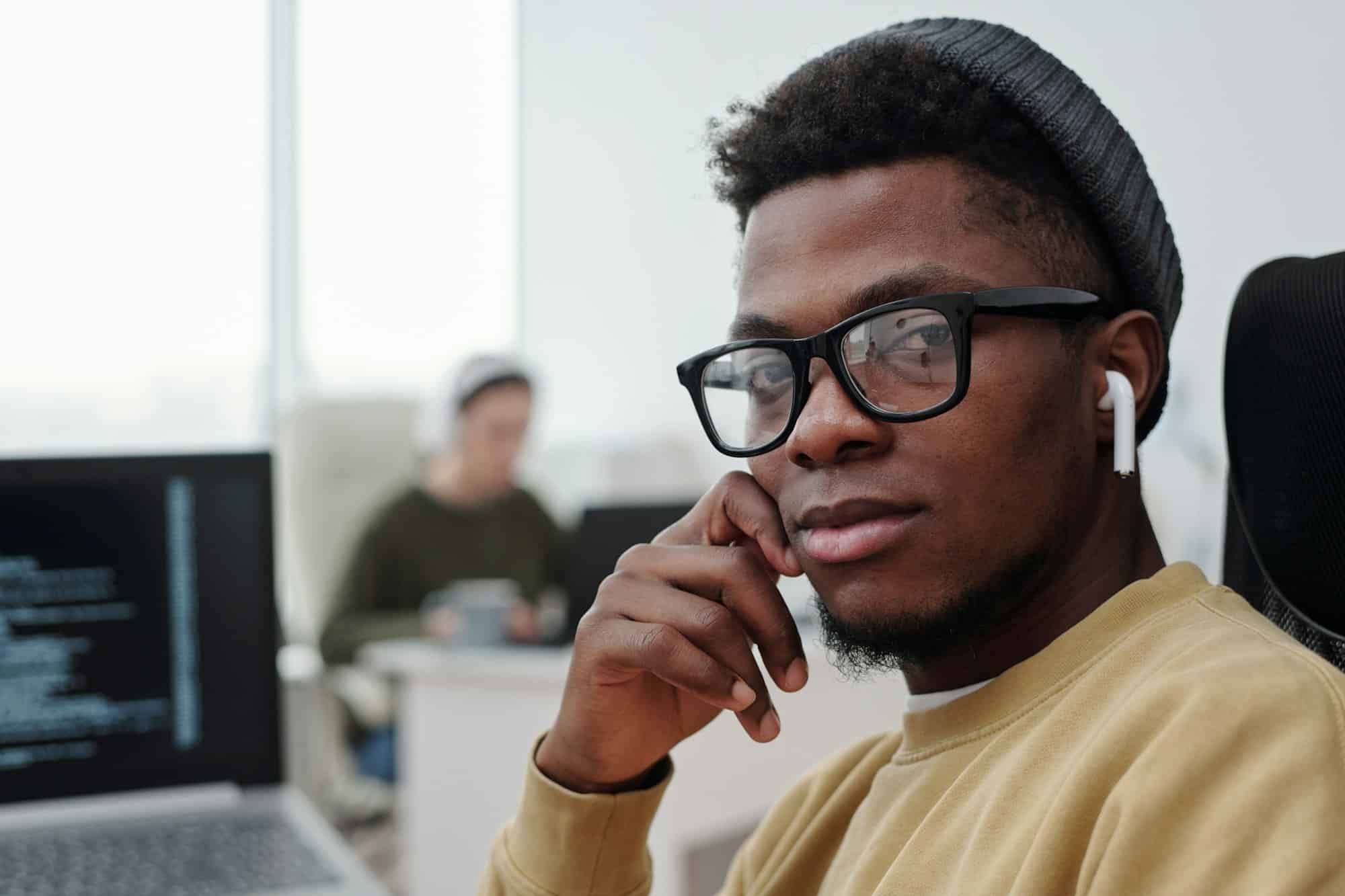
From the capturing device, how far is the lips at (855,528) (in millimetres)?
787

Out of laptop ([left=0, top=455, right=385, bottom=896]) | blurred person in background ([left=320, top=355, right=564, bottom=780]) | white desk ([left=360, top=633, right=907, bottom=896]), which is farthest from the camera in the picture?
blurred person in background ([left=320, top=355, right=564, bottom=780])

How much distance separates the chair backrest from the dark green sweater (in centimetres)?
41

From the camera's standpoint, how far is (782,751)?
202cm

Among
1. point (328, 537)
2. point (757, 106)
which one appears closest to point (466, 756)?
point (757, 106)

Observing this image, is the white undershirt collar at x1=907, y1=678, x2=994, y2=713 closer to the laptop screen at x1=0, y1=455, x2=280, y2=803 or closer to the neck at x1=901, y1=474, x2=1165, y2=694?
the neck at x1=901, y1=474, x2=1165, y2=694

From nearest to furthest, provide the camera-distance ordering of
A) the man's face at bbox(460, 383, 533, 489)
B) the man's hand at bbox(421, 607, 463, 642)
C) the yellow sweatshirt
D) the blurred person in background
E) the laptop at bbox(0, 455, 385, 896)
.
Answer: the yellow sweatshirt < the laptop at bbox(0, 455, 385, 896) < the man's hand at bbox(421, 607, 463, 642) < the blurred person in background < the man's face at bbox(460, 383, 533, 489)

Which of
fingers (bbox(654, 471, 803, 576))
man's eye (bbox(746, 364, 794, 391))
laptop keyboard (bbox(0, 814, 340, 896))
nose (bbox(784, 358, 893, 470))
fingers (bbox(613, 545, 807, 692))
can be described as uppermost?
man's eye (bbox(746, 364, 794, 391))

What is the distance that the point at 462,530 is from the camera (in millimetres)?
3770

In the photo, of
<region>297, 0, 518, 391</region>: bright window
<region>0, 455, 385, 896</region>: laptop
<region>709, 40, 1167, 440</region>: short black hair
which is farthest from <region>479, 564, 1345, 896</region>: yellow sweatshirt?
<region>297, 0, 518, 391</region>: bright window

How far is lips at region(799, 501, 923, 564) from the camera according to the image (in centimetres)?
79

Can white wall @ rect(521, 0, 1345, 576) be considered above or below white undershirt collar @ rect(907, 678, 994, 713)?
above

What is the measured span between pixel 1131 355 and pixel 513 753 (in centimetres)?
163

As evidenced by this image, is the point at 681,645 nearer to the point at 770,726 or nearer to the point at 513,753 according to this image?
the point at 770,726

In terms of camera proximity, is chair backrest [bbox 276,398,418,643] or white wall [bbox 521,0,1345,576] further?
chair backrest [bbox 276,398,418,643]
